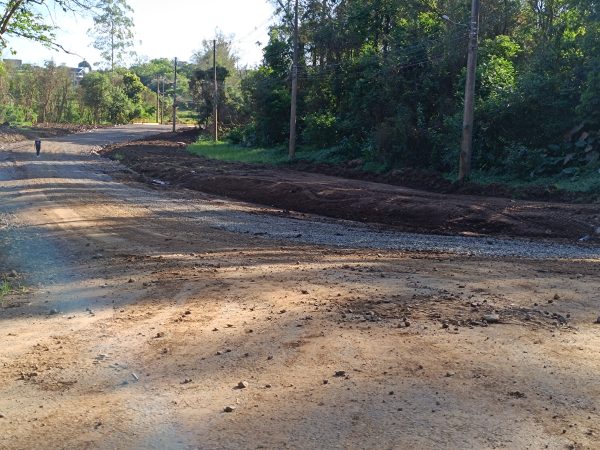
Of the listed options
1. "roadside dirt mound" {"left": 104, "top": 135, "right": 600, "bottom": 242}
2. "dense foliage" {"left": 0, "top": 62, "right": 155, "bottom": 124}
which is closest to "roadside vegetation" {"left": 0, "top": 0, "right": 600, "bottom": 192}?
"roadside dirt mound" {"left": 104, "top": 135, "right": 600, "bottom": 242}

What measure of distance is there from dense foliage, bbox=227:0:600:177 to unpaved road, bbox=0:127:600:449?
13.8 meters

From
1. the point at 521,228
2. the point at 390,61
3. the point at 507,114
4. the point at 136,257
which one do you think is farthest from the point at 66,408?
the point at 390,61

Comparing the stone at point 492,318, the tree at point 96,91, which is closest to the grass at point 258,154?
the stone at point 492,318

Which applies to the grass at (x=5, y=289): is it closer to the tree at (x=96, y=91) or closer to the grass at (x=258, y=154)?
the grass at (x=258, y=154)

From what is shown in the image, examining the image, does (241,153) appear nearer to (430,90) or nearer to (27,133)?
(430,90)

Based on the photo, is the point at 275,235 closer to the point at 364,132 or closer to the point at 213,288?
the point at 213,288

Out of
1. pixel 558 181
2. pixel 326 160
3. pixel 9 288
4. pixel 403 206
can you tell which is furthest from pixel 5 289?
pixel 326 160

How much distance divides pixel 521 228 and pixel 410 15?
23.2m

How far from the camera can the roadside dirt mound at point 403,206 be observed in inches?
636

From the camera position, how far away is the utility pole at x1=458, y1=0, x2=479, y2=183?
72.8 feet

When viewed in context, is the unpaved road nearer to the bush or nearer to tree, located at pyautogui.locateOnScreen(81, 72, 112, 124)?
the bush

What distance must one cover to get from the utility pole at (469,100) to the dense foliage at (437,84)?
5.97 ft

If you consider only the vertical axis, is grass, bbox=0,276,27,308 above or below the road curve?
below

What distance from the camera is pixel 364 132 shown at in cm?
3512
